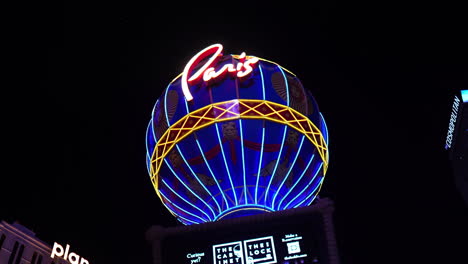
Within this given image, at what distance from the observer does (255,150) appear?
18.3 m

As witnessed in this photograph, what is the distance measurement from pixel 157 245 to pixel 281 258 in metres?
3.87

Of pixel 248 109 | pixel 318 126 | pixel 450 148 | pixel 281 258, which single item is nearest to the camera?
pixel 281 258

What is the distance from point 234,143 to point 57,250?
→ 415 inches

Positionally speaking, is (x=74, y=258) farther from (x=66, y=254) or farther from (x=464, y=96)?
(x=464, y=96)

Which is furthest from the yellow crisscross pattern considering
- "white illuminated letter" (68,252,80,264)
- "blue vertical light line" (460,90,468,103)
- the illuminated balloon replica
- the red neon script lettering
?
"blue vertical light line" (460,90,468,103)

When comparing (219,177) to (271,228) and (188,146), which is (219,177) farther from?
(271,228)

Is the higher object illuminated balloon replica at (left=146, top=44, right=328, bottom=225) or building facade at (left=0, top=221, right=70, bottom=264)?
illuminated balloon replica at (left=146, top=44, right=328, bottom=225)

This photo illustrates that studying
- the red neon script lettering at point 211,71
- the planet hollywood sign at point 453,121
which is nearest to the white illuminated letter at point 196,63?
the red neon script lettering at point 211,71

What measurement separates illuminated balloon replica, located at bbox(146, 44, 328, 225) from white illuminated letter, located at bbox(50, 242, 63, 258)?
23.6 feet

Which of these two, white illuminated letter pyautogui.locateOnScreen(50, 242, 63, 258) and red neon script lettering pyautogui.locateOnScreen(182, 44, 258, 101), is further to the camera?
white illuminated letter pyautogui.locateOnScreen(50, 242, 63, 258)

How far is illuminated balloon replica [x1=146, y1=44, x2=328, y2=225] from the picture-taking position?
1809 centimetres

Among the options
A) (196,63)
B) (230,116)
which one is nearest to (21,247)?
(196,63)

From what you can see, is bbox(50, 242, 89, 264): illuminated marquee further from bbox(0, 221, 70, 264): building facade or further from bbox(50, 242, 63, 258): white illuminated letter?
bbox(0, 221, 70, 264): building facade

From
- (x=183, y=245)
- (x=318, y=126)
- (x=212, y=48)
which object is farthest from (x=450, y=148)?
(x=183, y=245)
